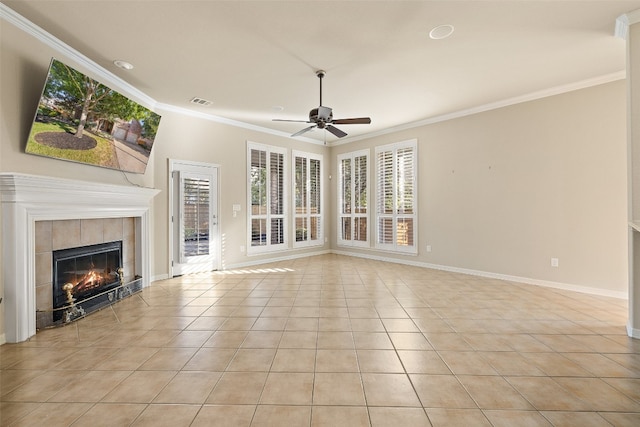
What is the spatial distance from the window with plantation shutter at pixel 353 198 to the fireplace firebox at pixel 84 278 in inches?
198

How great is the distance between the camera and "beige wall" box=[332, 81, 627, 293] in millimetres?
4035

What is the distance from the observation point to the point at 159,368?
89.0 inches

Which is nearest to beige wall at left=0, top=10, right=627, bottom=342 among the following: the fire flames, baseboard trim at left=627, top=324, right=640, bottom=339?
the fire flames

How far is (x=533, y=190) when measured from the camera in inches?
185

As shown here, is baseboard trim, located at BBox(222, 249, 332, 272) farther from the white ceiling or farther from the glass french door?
the white ceiling

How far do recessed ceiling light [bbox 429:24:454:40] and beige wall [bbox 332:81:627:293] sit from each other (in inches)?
106

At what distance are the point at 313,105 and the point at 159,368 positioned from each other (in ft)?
14.4

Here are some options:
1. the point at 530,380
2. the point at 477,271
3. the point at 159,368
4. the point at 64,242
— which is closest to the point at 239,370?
the point at 159,368

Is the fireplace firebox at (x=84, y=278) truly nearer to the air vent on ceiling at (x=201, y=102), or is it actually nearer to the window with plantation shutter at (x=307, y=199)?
the air vent on ceiling at (x=201, y=102)

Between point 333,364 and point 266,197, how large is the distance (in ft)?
15.8

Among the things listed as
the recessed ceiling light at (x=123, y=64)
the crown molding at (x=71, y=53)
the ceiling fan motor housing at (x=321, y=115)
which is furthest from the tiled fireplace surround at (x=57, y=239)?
the ceiling fan motor housing at (x=321, y=115)

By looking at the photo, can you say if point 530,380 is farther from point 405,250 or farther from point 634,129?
point 405,250

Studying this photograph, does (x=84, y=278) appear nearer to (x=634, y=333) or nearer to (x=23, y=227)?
(x=23, y=227)

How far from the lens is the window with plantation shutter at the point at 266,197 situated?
6.42 metres
